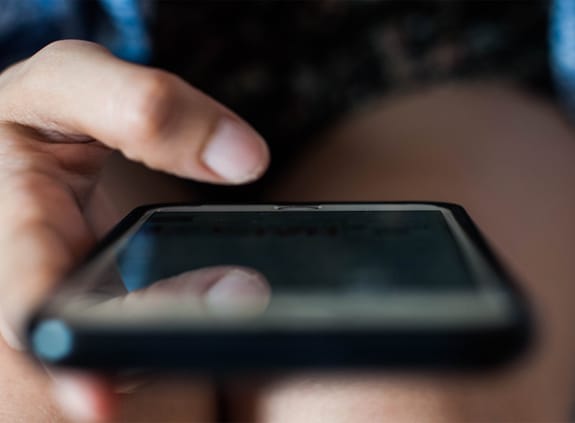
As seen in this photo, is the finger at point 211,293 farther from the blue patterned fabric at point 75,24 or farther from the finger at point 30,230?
the blue patterned fabric at point 75,24

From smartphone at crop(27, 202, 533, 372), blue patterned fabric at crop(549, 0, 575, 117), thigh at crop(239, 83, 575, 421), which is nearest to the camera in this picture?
smartphone at crop(27, 202, 533, 372)

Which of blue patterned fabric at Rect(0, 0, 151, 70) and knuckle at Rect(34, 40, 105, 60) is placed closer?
knuckle at Rect(34, 40, 105, 60)

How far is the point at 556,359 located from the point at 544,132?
162 millimetres

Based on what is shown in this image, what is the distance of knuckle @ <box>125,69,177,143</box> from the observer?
222mm

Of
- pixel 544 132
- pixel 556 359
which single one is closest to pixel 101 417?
pixel 556 359

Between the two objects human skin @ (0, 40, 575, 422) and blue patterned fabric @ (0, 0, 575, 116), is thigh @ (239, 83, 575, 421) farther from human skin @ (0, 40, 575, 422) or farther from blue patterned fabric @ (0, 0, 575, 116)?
blue patterned fabric @ (0, 0, 575, 116)

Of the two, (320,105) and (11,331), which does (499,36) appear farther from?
(11,331)

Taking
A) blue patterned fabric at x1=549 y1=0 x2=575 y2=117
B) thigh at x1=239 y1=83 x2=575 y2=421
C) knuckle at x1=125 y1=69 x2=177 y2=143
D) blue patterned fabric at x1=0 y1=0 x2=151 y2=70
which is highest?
blue patterned fabric at x1=549 y1=0 x2=575 y2=117

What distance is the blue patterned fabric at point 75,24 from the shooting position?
363 millimetres

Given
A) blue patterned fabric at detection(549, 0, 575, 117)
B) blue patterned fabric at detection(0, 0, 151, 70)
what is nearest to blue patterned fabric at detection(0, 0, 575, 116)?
blue patterned fabric at detection(0, 0, 151, 70)

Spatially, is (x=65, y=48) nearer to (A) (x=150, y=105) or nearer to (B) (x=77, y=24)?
(A) (x=150, y=105)

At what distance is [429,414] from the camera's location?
265 millimetres

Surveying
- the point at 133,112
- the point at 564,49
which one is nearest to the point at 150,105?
the point at 133,112

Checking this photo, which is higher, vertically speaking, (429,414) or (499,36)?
(499,36)
